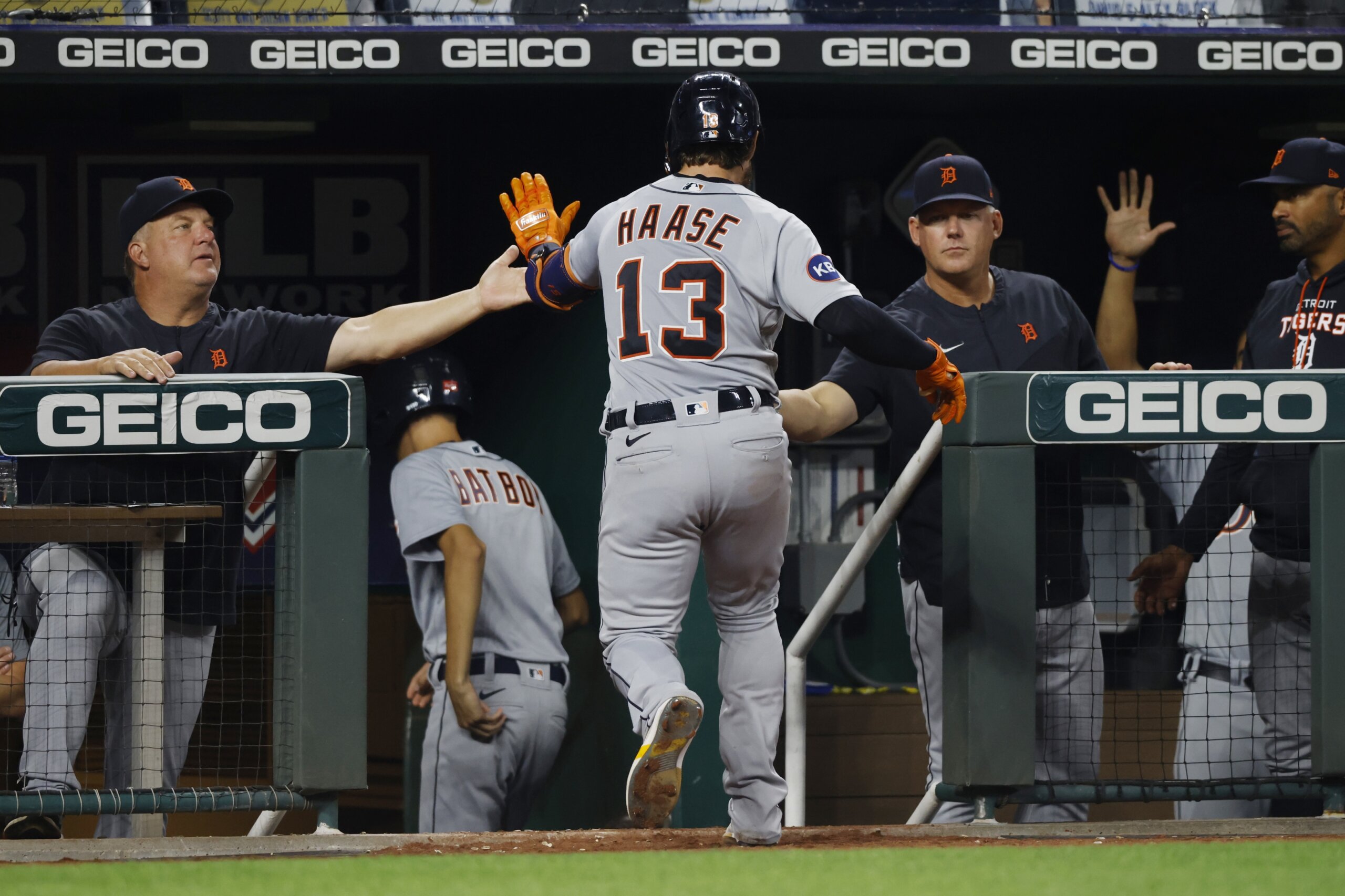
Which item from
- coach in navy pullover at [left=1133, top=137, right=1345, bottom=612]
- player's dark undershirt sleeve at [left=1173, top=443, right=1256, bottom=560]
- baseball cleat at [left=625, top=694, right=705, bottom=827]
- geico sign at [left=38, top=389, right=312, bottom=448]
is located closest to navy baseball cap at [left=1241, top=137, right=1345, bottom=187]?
coach in navy pullover at [left=1133, top=137, right=1345, bottom=612]

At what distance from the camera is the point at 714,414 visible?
357 cm

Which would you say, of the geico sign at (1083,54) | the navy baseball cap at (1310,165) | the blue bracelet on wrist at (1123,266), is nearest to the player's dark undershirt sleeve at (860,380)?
the navy baseball cap at (1310,165)

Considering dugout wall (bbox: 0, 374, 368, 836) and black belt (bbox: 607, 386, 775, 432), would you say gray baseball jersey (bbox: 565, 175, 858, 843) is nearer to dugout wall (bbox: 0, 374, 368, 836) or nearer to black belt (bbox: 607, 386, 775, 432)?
black belt (bbox: 607, 386, 775, 432)

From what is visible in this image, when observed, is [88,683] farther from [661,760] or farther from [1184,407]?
[1184,407]

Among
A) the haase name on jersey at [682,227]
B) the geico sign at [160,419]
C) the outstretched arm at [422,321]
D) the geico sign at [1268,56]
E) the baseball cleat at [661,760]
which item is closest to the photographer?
the baseball cleat at [661,760]

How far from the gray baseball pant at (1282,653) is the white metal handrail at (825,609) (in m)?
0.96

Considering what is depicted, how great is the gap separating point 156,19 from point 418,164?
1.19 meters

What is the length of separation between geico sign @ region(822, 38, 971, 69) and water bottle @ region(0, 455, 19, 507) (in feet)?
8.87

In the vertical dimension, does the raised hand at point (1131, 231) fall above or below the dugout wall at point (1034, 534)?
above

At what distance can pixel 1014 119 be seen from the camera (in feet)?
21.3

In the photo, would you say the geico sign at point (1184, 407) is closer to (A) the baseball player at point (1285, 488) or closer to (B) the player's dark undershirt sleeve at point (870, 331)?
(A) the baseball player at point (1285, 488)

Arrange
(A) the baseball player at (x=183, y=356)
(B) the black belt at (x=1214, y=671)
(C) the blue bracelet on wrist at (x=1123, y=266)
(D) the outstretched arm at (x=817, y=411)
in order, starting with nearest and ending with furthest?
1. (A) the baseball player at (x=183, y=356)
2. (D) the outstretched arm at (x=817, y=411)
3. (B) the black belt at (x=1214, y=671)
4. (C) the blue bracelet on wrist at (x=1123, y=266)

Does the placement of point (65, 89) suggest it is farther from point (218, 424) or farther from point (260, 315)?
point (218, 424)

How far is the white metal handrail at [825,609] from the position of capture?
4.45 m
